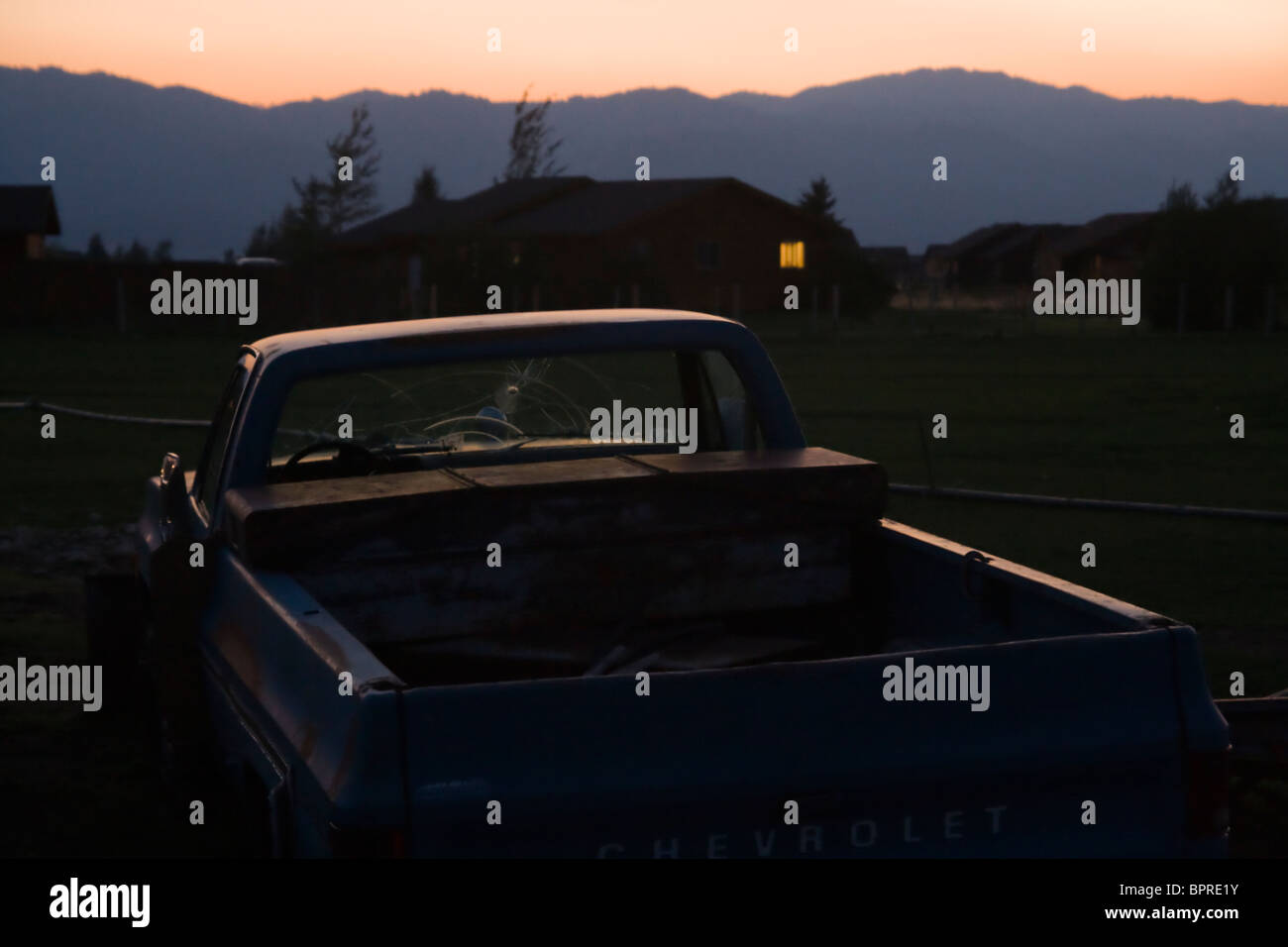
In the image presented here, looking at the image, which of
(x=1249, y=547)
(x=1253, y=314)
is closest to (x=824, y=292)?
(x=1253, y=314)

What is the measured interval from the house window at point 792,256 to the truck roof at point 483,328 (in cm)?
6142

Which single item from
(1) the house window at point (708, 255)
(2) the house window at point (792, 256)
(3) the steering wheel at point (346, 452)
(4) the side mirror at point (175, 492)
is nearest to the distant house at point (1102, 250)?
(2) the house window at point (792, 256)

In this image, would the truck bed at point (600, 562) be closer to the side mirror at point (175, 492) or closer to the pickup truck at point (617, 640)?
the pickup truck at point (617, 640)

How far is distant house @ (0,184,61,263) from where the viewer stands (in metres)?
62.4

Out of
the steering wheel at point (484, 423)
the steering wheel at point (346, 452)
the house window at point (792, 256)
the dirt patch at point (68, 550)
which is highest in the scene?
the house window at point (792, 256)

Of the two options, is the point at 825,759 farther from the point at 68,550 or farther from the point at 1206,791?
the point at 68,550

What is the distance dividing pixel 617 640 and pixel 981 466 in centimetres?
1207

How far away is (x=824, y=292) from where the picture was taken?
60.9 metres

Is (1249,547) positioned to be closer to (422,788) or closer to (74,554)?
(74,554)

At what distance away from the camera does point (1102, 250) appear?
104m

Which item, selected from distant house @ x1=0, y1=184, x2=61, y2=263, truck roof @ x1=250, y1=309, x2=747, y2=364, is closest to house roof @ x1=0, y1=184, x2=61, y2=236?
distant house @ x1=0, y1=184, x2=61, y2=263

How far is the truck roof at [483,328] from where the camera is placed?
5.00 m
